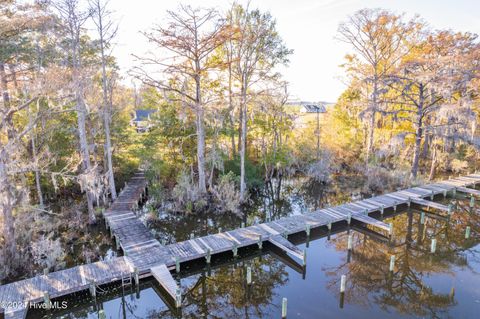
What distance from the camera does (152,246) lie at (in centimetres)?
1129

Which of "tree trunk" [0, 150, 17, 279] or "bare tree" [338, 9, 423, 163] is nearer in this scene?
"tree trunk" [0, 150, 17, 279]

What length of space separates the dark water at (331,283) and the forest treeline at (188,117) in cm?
403

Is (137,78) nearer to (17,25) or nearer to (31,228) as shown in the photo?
(17,25)

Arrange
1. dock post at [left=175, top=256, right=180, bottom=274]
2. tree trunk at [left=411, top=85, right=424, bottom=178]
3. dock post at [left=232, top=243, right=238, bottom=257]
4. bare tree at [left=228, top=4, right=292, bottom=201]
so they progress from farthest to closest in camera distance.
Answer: tree trunk at [left=411, top=85, right=424, bottom=178], bare tree at [left=228, top=4, right=292, bottom=201], dock post at [left=232, top=243, right=238, bottom=257], dock post at [left=175, top=256, right=180, bottom=274]

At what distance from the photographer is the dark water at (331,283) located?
28.5ft

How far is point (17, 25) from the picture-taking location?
36.1 ft

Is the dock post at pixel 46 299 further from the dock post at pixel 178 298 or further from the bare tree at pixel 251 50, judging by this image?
the bare tree at pixel 251 50

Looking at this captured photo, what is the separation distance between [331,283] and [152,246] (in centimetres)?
681

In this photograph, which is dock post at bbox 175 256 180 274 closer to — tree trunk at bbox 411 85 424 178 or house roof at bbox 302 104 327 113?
house roof at bbox 302 104 327 113

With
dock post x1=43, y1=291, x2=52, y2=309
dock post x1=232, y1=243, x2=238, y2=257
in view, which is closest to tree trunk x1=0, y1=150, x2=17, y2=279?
dock post x1=43, y1=291, x2=52, y2=309

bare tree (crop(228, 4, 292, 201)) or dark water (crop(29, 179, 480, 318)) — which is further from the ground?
bare tree (crop(228, 4, 292, 201))

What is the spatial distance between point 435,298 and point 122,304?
990cm

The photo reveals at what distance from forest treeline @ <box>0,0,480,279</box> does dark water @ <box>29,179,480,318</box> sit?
4026mm

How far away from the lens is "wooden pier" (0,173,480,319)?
8.74m
